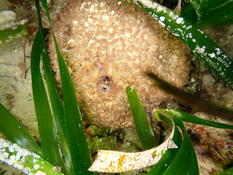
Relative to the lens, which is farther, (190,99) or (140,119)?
(190,99)

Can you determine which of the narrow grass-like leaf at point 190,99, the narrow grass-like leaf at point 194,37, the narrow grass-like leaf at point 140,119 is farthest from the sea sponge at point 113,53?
the narrow grass-like leaf at point 194,37

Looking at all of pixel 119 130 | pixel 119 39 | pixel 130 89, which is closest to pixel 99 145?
pixel 119 130

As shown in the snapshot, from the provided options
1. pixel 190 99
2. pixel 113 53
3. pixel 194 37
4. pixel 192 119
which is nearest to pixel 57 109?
pixel 113 53

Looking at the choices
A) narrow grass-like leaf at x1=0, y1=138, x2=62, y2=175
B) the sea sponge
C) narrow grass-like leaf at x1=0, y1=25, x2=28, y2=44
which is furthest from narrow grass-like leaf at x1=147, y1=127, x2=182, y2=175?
narrow grass-like leaf at x1=0, y1=25, x2=28, y2=44

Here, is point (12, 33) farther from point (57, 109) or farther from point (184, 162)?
point (184, 162)

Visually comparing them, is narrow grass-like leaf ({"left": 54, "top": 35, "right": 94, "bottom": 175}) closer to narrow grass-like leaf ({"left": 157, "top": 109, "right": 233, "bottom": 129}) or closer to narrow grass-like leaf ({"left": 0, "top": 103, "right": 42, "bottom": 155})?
narrow grass-like leaf ({"left": 0, "top": 103, "right": 42, "bottom": 155})
